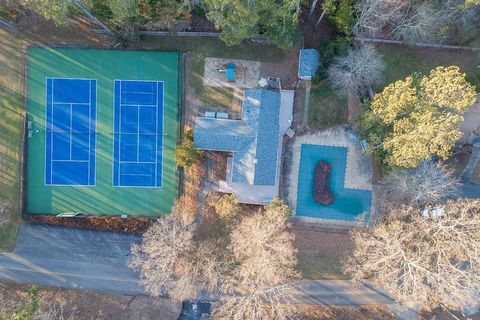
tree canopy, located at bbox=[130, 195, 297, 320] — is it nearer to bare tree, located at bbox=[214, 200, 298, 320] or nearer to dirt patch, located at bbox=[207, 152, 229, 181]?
bare tree, located at bbox=[214, 200, 298, 320]

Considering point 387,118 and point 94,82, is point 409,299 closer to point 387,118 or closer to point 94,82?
point 387,118

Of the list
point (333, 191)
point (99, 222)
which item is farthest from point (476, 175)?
point (99, 222)

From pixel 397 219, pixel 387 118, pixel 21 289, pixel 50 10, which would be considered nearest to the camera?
pixel 50 10

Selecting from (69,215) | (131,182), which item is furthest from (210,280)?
(69,215)

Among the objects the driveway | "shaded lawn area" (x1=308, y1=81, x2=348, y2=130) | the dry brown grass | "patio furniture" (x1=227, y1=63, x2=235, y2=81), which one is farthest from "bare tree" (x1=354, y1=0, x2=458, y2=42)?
the driveway

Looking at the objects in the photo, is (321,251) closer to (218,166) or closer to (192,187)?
(218,166)

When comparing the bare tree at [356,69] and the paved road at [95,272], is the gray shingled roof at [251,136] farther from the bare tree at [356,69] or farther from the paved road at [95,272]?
the paved road at [95,272]

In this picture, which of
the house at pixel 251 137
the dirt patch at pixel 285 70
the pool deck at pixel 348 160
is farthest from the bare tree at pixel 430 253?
the dirt patch at pixel 285 70
